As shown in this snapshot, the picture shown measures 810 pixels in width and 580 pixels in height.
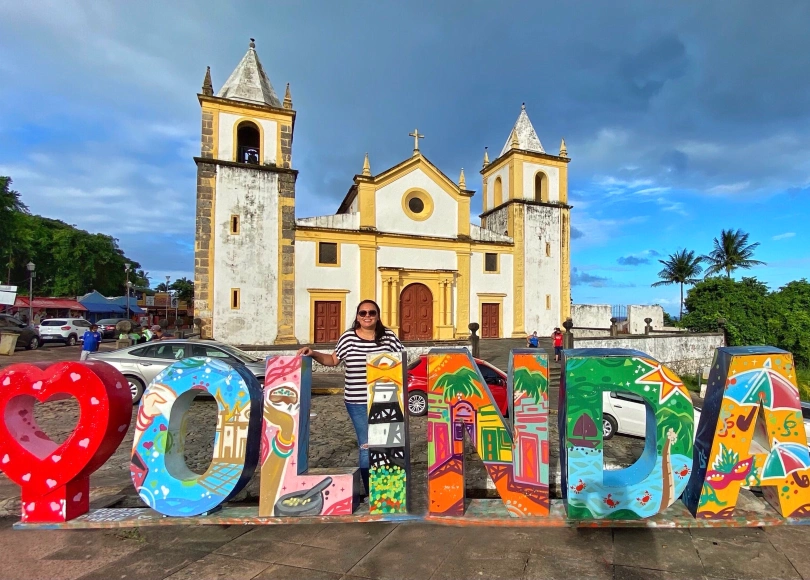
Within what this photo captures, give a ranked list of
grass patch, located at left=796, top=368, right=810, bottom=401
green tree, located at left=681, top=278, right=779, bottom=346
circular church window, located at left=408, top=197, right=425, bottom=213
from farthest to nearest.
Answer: green tree, located at left=681, top=278, right=779, bottom=346 < circular church window, located at left=408, top=197, right=425, bottom=213 < grass patch, located at left=796, top=368, right=810, bottom=401

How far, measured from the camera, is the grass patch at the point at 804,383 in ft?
59.1

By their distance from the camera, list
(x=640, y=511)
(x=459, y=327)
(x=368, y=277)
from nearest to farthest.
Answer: (x=640, y=511) < (x=368, y=277) < (x=459, y=327)

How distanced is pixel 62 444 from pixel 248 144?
57.8ft

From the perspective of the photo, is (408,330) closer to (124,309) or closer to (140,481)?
(140,481)

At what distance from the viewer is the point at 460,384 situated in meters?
3.55

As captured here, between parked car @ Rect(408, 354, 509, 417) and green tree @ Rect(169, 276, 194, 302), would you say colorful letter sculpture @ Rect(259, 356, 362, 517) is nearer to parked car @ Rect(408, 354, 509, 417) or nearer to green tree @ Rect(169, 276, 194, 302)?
parked car @ Rect(408, 354, 509, 417)

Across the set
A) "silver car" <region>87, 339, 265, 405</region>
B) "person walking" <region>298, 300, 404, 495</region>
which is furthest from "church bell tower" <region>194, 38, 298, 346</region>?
"person walking" <region>298, 300, 404, 495</region>

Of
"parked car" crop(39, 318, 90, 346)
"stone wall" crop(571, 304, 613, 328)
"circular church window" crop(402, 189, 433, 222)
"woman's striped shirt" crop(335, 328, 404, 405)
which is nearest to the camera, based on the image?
"woman's striped shirt" crop(335, 328, 404, 405)

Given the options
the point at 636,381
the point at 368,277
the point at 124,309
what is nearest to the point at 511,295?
the point at 368,277

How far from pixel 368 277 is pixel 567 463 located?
16.0 meters

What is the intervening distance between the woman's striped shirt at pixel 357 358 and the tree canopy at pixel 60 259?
40.3 metres

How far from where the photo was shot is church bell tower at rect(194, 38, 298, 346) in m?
16.7

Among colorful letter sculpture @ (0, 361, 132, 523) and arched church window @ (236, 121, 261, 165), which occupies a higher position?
arched church window @ (236, 121, 261, 165)

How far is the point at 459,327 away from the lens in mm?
20562
